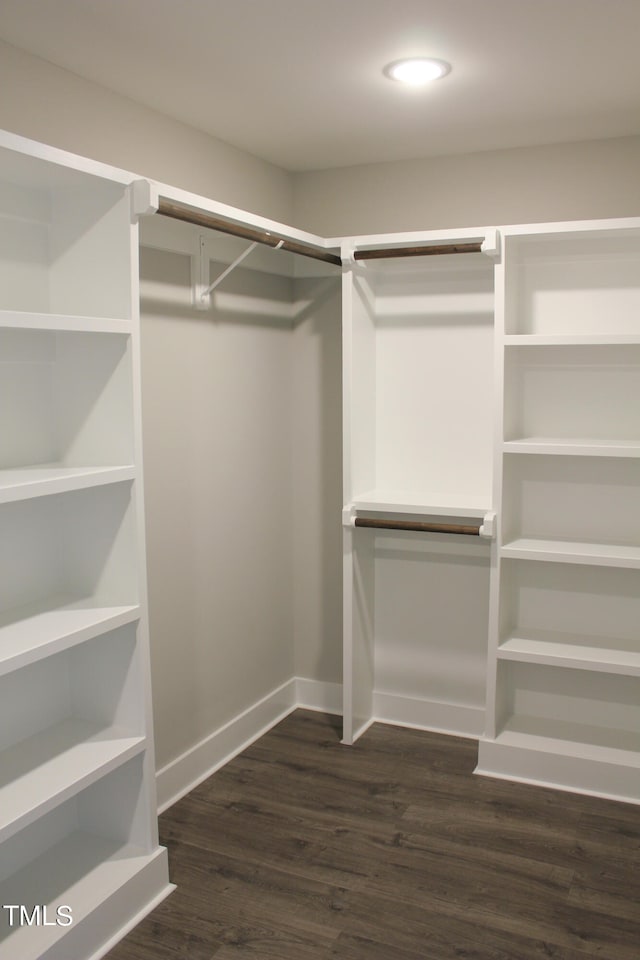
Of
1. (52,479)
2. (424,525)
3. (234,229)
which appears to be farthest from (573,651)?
(52,479)

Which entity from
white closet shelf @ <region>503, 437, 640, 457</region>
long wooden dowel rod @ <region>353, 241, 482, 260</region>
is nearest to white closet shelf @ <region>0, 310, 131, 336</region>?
long wooden dowel rod @ <region>353, 241, 482, 260</region>

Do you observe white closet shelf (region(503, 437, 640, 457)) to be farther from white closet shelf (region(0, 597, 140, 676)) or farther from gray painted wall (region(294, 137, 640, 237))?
white closet shelf (region(0, 597, 140, 676))

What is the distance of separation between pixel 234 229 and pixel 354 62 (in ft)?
1.95

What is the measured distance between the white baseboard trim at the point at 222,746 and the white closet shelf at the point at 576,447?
1534 millimetres

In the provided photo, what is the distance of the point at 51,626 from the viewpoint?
218 cm

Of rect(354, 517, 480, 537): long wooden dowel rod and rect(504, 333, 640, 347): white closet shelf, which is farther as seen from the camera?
rect(354, 517, 480, 537): long wooden dowel rod

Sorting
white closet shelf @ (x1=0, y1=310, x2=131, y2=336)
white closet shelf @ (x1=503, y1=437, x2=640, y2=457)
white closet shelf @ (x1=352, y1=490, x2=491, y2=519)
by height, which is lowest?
white closet shelf @ (x1=352, y1=490, x2=491, y2=519)

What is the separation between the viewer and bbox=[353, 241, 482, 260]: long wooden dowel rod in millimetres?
3008

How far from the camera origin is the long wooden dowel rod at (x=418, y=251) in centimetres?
301

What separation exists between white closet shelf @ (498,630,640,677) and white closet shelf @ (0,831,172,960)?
1.49 m

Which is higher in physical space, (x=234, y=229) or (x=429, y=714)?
(x=234, y=229)

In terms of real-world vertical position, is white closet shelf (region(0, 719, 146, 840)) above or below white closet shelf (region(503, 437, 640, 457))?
below

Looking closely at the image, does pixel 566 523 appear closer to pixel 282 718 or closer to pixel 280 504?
pixel 280 504

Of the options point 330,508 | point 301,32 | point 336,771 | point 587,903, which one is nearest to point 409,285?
point 330,508
